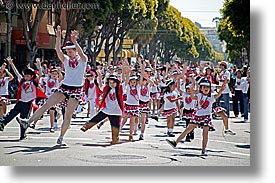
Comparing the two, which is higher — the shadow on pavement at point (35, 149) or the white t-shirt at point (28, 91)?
the white t-shirt at point (28, 91)

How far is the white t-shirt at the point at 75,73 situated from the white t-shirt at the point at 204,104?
169cm

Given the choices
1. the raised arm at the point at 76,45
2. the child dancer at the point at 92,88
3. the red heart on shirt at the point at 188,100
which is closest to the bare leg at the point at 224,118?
the red heart on shirt at the point at 188,100

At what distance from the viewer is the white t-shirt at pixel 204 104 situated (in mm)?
9789

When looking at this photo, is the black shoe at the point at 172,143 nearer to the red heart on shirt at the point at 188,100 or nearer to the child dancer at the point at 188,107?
the child dancer at the point at 188,107

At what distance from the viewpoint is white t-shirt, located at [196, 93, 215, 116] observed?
385 inches

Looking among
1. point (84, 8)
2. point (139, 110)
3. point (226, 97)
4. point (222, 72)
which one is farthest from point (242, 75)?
point (84, 8)

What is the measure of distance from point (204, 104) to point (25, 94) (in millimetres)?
2801

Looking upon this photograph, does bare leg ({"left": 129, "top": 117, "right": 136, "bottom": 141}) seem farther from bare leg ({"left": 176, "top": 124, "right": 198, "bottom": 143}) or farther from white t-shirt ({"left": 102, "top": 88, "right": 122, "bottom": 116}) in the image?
bare leg ({"left": 176, "top": 124, "right": 198, "bottom": 143})

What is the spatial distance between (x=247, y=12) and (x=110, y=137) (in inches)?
107

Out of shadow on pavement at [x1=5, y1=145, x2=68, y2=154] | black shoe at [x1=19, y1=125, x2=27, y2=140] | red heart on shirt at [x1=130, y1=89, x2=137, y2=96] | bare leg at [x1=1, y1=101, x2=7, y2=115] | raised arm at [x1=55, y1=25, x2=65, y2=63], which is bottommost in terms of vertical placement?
shadow on pavement at [x1=5, y1=145, x2=68, y2=154]

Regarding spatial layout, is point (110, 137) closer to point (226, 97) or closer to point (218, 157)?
point (218, 157)

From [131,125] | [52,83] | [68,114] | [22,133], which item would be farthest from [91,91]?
[68,114]

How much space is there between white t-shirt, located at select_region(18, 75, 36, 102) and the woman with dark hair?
102 cm

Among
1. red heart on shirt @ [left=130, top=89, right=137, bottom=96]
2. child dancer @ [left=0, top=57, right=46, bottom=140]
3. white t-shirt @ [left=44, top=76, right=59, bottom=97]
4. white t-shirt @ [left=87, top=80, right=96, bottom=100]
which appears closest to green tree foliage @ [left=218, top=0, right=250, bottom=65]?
red heart on shirt @ [left=130, top=89, right=137, bottom=96]
